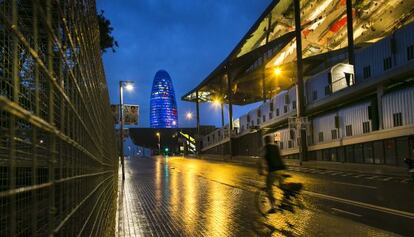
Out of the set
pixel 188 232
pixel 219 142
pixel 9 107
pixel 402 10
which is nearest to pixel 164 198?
pixel 188 232

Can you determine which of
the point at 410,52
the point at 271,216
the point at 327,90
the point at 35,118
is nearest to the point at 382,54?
the point at 410,52

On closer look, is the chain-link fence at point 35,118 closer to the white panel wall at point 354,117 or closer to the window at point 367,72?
the window at point 367,72

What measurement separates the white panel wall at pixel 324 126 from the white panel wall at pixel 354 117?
1.32 m

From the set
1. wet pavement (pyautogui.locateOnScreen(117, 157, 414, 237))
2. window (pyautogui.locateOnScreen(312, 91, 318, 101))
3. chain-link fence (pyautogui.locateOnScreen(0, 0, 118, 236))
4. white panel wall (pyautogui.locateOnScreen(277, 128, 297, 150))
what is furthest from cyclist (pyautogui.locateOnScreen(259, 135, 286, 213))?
white panel wall (pyautogui.locateOnScreen(277, 128, 297, 150))

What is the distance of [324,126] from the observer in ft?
143

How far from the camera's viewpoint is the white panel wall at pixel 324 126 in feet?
138

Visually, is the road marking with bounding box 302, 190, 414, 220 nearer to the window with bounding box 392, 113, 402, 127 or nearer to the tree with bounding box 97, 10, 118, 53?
the tree with bounding box 97, 10, 118, 53

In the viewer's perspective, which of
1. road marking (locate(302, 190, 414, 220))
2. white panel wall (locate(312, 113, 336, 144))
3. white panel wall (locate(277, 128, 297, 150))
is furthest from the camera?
white panel wall (locate(277, 128, 297, 150))

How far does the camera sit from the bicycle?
11.0 metres

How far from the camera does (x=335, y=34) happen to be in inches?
2530

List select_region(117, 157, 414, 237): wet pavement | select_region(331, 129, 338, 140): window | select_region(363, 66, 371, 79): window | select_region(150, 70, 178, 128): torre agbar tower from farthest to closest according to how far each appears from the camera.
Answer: select_region(150, 70, 178, 128): torre agbar tower → select_region(331, 129, 338, 140): window → select_region(363, 66, 371, 79): window → select_region(117, 157, 414, 237): wet pavement

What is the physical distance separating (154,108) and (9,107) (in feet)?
645

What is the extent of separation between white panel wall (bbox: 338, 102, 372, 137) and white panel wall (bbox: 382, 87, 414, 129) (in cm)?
261

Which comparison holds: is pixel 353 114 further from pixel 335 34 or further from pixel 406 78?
pixel 335 34
